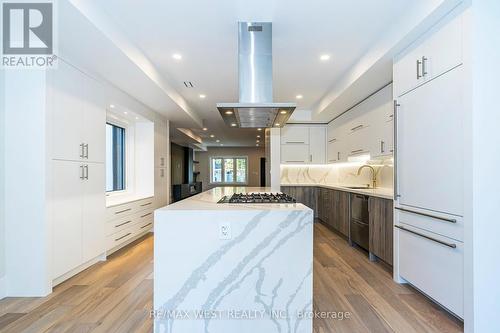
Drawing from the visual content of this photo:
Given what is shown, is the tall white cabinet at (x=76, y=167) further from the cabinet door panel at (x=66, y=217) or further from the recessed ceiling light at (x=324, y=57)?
the recessed ceiling light at (x=324, y=57)

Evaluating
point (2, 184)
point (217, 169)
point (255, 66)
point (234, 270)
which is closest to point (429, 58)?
point (255, 66)

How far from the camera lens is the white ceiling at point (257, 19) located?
7.20 ft

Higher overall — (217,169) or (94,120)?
(94,120)

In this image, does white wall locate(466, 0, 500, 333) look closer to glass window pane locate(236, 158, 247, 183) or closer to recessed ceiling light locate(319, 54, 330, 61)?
recessed ceiling light locate(319, 54, 330, 61)

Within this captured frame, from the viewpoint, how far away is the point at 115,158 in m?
4.52

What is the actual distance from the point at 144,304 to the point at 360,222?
282cm

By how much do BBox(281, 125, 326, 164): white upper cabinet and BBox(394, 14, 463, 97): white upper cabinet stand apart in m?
3.38

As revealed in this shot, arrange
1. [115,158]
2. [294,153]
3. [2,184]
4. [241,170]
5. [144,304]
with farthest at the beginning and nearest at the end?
1. [241,170]
2. [294,153]
3. [115,158]
4. [2,184]
5. [144,304]

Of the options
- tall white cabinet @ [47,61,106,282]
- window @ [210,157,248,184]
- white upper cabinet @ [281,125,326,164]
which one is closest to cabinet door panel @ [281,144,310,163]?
white upper cabinet @ [281,125,326,164]

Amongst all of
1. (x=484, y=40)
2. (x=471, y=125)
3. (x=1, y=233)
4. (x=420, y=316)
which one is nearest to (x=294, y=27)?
(x=484, y=40)

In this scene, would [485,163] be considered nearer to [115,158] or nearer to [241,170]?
[115,158]

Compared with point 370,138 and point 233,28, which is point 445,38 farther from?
point 370,138

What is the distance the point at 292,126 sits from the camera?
6.05 m

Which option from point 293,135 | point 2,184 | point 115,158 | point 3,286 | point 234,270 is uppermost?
point 293,135
